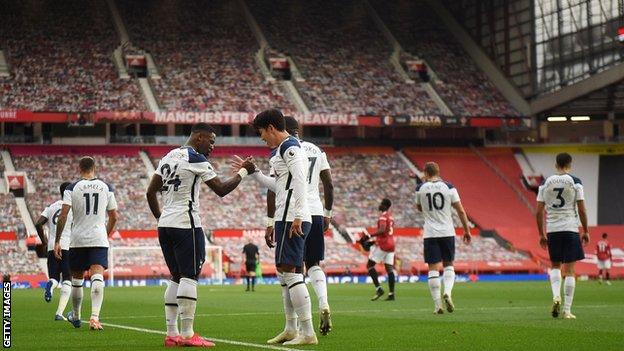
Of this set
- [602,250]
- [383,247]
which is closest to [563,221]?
[383,247]

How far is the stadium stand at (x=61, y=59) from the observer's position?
59.0m

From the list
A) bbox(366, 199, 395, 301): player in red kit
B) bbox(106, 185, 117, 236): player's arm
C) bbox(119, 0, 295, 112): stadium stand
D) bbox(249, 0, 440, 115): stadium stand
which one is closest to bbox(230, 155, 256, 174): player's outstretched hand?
bbox(106, 185, 117, 236): player's arm

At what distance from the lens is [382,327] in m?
16.4

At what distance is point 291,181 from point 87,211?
4921 mm

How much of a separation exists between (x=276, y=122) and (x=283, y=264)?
165 cm

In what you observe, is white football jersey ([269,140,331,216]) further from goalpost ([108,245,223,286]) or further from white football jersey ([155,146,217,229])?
goalpost ([108,245,223,286])

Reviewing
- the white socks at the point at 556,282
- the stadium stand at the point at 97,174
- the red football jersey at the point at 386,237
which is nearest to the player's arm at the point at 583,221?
the white socks at the point at 556,282

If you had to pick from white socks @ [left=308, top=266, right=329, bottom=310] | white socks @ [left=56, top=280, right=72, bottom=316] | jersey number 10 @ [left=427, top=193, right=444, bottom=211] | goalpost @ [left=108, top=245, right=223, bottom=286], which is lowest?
goalpost @ [left=108, top=245, right=223, bottom=286]

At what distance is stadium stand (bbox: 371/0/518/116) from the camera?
6725 cm

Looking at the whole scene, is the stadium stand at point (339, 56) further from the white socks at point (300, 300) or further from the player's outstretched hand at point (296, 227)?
the player's outstretched hand at point (296, 227)

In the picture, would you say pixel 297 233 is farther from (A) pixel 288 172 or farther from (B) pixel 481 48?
(B) pixel 481 48

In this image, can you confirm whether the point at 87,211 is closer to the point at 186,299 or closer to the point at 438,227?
the point at 186,299

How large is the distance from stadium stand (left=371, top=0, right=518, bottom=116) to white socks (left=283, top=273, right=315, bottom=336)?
5374 centimetres

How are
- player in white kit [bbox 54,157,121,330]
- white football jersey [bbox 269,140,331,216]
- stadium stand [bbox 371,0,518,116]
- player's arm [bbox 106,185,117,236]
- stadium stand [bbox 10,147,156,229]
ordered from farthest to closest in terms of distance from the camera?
stadium stand [bbox 371,0,518,116] < stadium stand [bbox 10,147,156,229] < player's arm [bbox 106,185,117,236] < player in white kit [bbox 54,157,121,330] < white football jersey [bbox 269,140,331,216]
